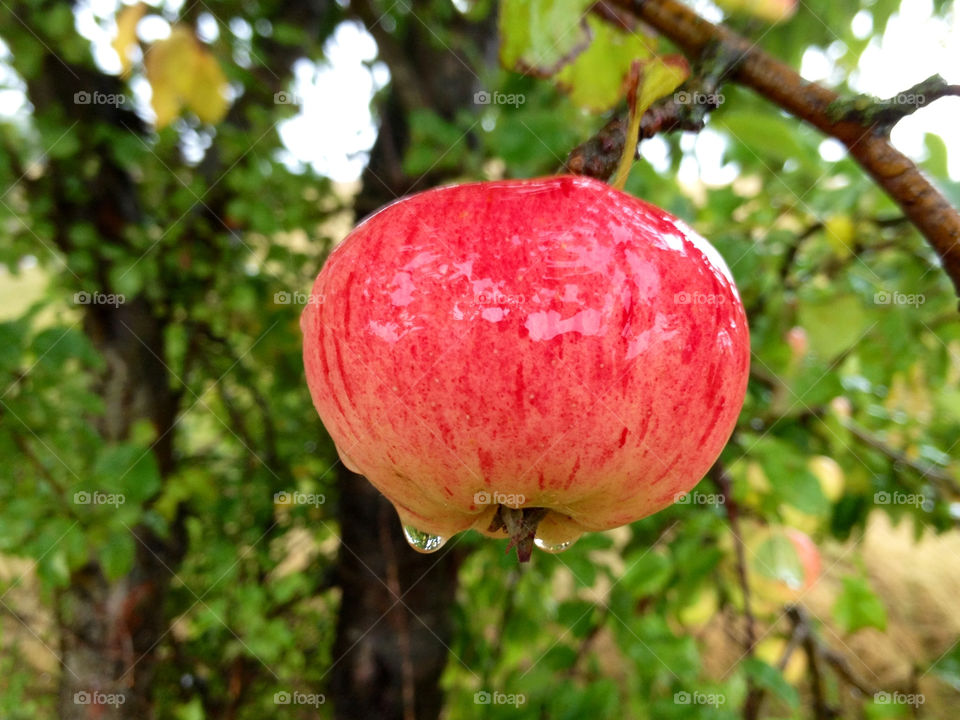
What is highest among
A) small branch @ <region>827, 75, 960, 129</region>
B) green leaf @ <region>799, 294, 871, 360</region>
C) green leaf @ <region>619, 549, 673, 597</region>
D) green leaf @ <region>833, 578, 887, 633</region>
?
small branch @ <region>827, 75, 960, 129</region>

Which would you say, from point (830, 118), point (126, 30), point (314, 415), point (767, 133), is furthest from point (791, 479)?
point (126, 30)

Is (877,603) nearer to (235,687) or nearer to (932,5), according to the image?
(932,5)

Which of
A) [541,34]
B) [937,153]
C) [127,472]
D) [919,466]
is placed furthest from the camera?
[919,466]

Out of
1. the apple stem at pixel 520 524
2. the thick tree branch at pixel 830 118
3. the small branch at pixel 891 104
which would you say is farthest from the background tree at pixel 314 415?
the apple stem at pixel 520 524

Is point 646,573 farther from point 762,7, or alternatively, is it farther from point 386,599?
point 762,7

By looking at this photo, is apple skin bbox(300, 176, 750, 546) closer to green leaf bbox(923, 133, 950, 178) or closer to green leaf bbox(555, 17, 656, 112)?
green leaf bbox(555, 17, 656, 112)

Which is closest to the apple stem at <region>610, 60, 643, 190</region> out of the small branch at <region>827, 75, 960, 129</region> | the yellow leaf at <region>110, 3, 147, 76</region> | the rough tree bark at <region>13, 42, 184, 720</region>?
the small branch at <region>827, 75, 960, 129</region>

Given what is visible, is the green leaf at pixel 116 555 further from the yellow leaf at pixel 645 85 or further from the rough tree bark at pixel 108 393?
the yellow leaf at pixel 645 85
